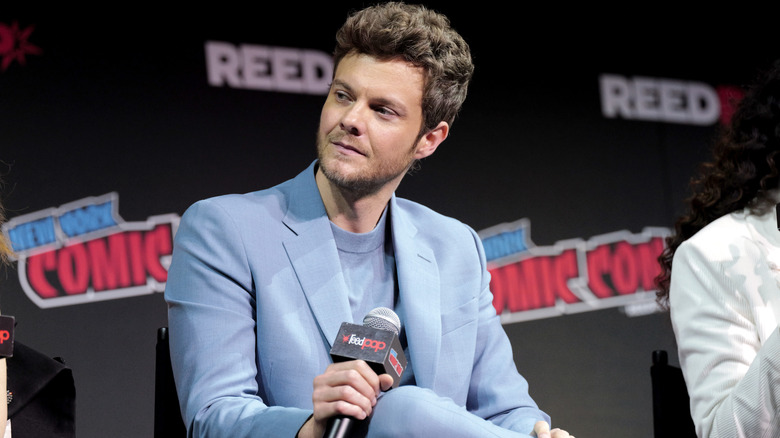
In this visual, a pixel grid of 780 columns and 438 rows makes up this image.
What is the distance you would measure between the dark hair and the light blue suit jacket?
0.27 m

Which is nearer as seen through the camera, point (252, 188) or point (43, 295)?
point (43, 295)

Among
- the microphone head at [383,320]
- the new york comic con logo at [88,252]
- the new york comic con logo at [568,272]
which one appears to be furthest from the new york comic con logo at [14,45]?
the microphone head at [383,320]

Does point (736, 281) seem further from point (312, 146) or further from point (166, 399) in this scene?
point (312, 146)

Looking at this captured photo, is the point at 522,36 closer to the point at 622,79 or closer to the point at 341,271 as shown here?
the point at 622,79

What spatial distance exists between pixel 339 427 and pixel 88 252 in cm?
218

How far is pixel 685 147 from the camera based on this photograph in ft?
13.9

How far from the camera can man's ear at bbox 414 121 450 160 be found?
2.15 m

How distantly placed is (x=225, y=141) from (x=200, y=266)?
5.92 ft

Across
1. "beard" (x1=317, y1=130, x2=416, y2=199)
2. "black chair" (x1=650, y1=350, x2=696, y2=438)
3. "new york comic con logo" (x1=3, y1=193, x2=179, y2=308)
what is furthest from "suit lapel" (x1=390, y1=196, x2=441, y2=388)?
"new york comic con logo" (x1=3, y1=193, x2=179, y2=308)

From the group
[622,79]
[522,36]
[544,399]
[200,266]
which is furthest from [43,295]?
[622,79]

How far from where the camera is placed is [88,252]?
3217 mm

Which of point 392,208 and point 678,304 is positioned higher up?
point 392,208

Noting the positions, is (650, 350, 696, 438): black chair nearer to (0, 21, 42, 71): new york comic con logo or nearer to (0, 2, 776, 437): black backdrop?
(0, 2, 776, 437): black backdrop

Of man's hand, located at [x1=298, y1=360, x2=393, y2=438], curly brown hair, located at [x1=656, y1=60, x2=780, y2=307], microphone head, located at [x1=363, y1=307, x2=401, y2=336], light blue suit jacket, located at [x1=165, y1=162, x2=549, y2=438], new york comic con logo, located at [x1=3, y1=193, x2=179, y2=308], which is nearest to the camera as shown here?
man's hand, located at [x1=298, y1=360, x2=393, y2=438]
